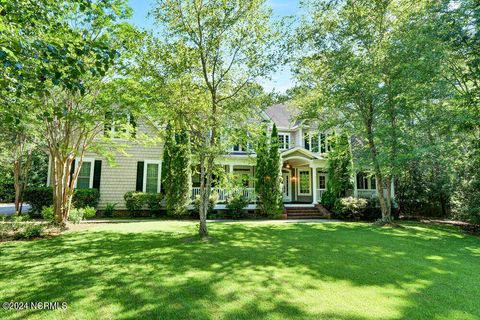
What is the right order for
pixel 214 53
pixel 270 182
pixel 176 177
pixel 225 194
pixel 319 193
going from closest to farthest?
pixel 214 53
pixel 176 177
pixel 270 182
pixel 225 194
pixel 319 193

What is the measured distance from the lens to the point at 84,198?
46.8ft

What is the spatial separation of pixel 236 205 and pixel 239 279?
10324 millimetres

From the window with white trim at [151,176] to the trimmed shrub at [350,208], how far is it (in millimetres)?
10417

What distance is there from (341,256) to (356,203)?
9591mm

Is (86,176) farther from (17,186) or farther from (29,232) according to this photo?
(29,232)

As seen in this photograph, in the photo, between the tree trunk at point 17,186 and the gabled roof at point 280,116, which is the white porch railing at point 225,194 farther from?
the tree trunk at point 17,186

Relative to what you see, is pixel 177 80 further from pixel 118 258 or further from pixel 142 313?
pixel 142 313

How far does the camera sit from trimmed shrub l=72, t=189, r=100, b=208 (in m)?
14.1

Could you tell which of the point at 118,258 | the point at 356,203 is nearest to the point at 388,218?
the point at 356,203

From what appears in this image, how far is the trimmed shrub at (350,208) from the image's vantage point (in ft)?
49.3

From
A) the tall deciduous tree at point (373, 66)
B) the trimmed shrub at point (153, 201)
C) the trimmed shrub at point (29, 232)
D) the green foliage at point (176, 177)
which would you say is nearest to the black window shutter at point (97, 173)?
the trimmed shrub at point (153, 201)

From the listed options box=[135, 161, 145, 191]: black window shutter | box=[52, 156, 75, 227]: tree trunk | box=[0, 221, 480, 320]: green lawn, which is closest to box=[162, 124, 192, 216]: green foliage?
box=[135, 161, 145, 191]: black window shutter

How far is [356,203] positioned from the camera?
1516 cm

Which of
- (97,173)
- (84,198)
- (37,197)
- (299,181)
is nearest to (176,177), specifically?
(97,173)
